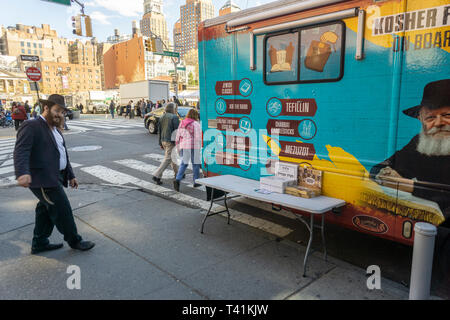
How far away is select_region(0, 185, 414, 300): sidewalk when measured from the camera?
323cm

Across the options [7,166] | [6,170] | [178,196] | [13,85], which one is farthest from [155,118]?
[13,85]

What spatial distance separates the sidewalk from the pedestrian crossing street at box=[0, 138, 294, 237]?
0.34m

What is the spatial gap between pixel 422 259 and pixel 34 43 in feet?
675

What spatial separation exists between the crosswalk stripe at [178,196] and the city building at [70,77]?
144 m

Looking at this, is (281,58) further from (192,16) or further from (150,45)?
(192,16)

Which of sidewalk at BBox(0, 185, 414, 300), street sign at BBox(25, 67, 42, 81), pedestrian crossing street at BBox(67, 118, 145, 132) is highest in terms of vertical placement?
street sign at BBox(25, 67, 42, 81)

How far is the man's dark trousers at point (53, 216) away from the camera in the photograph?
3807 mm

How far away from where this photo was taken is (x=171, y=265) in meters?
3.77

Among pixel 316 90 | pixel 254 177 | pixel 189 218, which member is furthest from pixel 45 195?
pixel 316 90

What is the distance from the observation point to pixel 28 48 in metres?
167

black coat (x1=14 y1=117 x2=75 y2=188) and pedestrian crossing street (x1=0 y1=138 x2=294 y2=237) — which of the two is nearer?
black coat (x1=14 y1=117 x2=75 y2=188)

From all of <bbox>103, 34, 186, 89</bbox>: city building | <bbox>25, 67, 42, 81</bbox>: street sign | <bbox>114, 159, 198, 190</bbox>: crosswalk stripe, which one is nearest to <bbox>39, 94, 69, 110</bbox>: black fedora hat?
<bbox>114, 159, 198, 190</bbox>: crosswalk stripe

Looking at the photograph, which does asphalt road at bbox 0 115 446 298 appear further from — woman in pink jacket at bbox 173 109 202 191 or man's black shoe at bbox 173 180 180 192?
woman in pink jacket at bbox 173 109 202 191

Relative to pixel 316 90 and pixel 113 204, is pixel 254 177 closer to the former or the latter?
pixel 316 90
